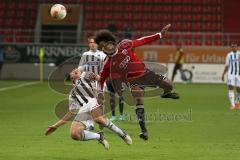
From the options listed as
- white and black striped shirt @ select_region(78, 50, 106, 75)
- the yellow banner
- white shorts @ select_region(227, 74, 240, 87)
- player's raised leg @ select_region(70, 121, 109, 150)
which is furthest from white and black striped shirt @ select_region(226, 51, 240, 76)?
the yellow banner

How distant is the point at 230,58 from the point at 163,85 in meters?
9.70

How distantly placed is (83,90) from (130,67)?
1.32 metres

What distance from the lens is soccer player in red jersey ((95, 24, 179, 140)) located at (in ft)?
40.3

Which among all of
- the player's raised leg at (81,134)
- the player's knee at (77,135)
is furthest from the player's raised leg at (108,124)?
the player's knee at (77,135)

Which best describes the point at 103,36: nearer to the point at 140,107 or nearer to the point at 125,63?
the point at 125,63

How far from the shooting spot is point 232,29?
140 ft

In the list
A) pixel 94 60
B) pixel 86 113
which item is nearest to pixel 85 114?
pixel 86 113

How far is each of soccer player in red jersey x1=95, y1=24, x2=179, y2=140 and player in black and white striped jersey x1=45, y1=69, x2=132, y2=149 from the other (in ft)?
1.52

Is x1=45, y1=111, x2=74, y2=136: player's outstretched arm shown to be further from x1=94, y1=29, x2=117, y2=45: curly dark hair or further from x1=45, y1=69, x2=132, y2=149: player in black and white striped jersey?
x1=94, y1=29, x2=117, y2=45: curly dark hair

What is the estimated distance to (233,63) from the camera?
22359mm

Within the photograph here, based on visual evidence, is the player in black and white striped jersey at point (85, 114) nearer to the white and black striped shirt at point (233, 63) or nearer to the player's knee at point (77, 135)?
the player's knee at point (77, 135)

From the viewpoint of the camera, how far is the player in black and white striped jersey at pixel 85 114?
11.2 m

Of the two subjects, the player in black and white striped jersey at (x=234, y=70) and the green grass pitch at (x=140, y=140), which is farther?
the player in black and white striped jersey at (x=234, y=70)

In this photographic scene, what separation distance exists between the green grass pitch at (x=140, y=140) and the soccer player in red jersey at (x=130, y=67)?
1090 mm
